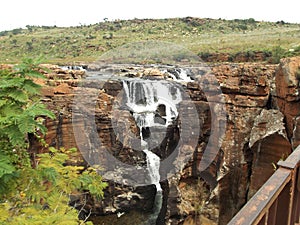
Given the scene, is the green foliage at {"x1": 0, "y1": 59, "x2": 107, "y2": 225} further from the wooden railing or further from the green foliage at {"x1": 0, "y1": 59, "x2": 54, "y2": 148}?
the wooden railing

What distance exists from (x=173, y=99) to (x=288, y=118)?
8.57 m

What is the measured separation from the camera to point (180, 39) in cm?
4681

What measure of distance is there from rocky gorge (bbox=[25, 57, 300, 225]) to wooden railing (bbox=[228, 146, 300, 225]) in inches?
236

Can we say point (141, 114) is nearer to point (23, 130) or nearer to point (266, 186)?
point (23, 130)

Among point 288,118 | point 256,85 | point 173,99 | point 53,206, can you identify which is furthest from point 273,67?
point 53,206

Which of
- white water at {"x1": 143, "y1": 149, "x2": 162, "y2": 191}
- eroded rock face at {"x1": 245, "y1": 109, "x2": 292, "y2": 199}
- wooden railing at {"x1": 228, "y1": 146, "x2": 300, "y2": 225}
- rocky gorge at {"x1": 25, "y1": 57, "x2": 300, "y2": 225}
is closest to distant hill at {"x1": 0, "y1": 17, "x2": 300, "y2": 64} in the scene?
white water at {"x1": 143, "y1": 149, "x2": 162, "y2": 191}

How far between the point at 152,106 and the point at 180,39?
106 feet

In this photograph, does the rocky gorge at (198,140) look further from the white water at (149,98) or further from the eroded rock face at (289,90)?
the white water at (149,98)

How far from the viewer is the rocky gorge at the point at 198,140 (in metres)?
8.30

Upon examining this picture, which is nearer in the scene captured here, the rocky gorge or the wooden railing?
the wooden railing

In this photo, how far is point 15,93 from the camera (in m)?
2.78

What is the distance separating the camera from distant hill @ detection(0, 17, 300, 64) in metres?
32.7

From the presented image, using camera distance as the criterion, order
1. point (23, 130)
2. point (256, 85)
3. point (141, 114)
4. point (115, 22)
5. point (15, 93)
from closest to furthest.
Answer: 1. point (23, 130)
2. point (15, 93)
3. point (256, 85)
4. point (141, 114)
5. point (115, 22)

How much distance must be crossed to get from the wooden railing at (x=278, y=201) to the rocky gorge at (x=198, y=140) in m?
6.00
